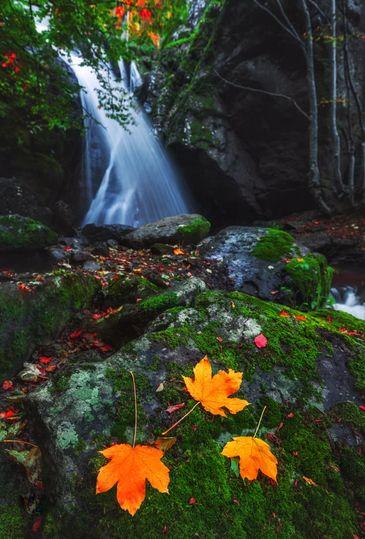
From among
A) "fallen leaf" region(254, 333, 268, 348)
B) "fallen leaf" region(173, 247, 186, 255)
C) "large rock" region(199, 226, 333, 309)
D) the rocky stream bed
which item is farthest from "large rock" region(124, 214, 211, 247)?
"fallen leaf" region(254, 333, 268, 348)

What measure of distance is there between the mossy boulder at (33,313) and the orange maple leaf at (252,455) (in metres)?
1.50

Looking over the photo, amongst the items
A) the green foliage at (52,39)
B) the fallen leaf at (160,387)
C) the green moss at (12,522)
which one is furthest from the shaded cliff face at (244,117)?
the green moss at (12,522)

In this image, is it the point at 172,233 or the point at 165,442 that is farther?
the point at 172,233

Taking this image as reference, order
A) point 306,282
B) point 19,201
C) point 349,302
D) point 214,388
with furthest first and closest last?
point 19,201, point 349,302, point 306,282, point 214,388

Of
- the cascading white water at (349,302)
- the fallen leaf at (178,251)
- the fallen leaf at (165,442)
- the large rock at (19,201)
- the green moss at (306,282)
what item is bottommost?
the cascading white water at (349,302)

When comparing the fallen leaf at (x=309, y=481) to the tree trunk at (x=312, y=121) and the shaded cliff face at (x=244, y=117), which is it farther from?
the shaded cliff face at (x=244, y=117)

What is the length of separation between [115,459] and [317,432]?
2.84 ft

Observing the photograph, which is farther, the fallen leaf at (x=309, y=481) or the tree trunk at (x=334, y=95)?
the tree trunk at (x=334, y=95)

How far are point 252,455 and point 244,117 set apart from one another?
1195 centimetres

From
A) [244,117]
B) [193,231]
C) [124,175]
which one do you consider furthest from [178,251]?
[124,175]

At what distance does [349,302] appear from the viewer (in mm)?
6094

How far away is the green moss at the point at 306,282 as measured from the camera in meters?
4.27

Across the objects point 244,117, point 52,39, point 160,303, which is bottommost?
point 160,303

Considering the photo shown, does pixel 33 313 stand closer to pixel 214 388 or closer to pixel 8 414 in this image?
pixel 8 414
